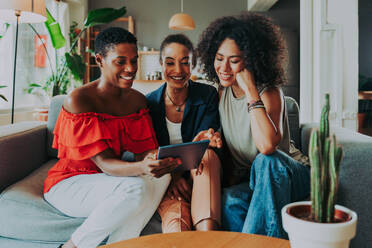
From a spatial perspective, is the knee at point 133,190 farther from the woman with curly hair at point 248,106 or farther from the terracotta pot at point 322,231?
the terracotta pot at point 322,231

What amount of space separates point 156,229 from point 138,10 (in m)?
6.39

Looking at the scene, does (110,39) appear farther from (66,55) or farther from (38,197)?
(66,55)

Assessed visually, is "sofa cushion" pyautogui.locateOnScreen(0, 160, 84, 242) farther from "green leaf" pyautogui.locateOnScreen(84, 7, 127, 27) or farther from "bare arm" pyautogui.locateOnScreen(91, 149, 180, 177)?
"green leaf" pyautogui.locateOnScreen(84, 7, 127, 27)

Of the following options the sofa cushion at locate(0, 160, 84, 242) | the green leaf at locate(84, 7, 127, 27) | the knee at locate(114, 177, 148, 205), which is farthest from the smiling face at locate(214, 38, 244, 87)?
the green leaf at locate(84, 7, 127, 27)

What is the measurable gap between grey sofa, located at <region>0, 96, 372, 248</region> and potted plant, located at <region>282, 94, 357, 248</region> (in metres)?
0.86

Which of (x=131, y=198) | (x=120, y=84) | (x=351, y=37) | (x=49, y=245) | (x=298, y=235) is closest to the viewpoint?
(x=298, y=235)

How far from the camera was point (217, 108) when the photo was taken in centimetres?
182

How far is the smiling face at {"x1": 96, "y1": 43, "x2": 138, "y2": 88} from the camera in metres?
1.59

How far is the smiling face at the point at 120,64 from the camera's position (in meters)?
1.59

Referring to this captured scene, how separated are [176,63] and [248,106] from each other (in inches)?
17.8

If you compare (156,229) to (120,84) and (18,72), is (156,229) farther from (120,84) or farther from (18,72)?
(18,72)

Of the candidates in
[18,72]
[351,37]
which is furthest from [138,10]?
[351,37]

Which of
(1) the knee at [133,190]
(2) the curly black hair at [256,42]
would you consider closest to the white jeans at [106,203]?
(1) the knee at [133,190]

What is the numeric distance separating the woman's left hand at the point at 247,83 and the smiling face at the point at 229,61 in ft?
0.14
